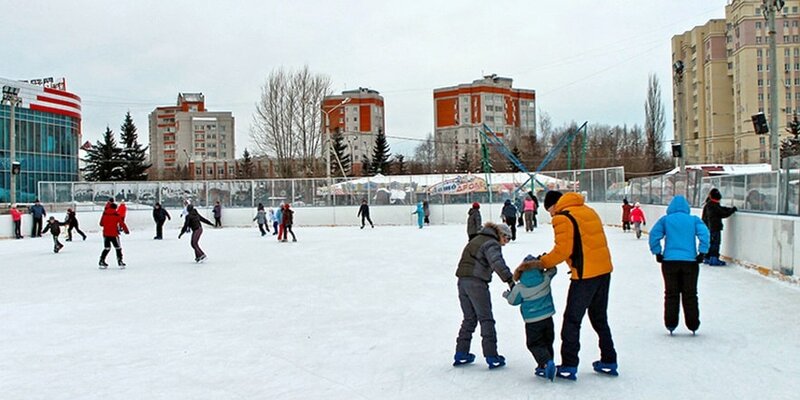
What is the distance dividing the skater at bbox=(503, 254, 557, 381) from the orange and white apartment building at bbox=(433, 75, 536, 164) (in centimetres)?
8402

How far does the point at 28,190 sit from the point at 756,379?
61228 millimetres

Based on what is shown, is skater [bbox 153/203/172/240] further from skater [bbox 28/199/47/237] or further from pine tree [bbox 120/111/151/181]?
pine tree [bbox 120/111/151/181]

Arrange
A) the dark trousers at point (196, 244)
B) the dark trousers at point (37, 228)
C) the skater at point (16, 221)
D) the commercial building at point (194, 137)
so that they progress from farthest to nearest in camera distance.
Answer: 1. the commercial building at point (194, 137)
2. the dark trousers at point (37, 228)
3. the skater at point (16, 221)
4. the dark trousers at point (196, 244)

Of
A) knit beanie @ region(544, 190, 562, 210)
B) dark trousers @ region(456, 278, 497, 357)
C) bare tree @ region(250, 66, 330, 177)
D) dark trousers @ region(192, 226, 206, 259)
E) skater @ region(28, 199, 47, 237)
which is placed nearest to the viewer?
knit beanie @ region(544, 190, 562, 210)

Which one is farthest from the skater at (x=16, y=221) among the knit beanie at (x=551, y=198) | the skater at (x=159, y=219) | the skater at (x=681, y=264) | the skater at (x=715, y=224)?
the knit beanie at (x=551, y=198)

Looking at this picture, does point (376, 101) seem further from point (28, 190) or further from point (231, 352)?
point (231, 352)

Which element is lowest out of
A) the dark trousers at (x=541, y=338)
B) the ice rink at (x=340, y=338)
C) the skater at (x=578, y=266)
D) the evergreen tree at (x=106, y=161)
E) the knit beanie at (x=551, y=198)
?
the ice rink at (x=340, y=338)

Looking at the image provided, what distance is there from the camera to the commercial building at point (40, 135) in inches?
2167

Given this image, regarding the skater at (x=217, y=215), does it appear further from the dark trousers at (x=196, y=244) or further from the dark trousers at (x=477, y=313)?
the dark trousers at (x=477, y=313)

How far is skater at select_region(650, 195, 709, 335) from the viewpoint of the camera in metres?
6.71

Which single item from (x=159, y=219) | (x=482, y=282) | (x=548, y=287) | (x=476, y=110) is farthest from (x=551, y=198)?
(x=476, y=110)

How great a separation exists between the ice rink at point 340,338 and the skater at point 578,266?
0.98ft

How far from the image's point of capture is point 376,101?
95.7 meters

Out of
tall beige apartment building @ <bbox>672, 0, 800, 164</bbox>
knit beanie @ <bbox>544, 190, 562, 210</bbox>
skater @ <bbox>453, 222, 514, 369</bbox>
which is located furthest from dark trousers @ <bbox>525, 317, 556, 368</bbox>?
tall beige apartment building @ <bbox>672, 0, 800, 164</bbox>
